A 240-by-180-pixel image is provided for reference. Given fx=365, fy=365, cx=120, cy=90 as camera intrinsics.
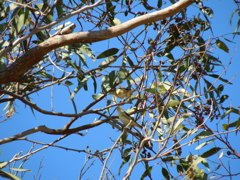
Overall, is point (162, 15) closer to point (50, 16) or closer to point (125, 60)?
point (125, 60)

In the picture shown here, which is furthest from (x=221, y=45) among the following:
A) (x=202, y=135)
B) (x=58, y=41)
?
(x=58, y=41)

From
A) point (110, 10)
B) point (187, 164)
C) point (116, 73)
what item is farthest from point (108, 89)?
point (187, 164)

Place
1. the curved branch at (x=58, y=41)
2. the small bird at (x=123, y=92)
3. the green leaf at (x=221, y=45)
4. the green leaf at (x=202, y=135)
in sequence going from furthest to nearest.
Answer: the green leaf at (x=221, y=45) → the small bird at (x=123, y=92) → the green leaf at (x=202, y=135) → the curved branch at (x=58, y=41)

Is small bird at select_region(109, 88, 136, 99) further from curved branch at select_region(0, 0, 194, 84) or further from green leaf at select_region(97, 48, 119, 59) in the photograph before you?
curved branch at select_region(0, 0, 194, 84)

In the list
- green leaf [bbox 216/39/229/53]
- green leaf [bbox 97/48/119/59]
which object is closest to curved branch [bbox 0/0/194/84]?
green leaf [bbox 97/48/119/59]

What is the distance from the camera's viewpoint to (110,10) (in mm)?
1770

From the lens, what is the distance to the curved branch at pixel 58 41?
4.09 feet

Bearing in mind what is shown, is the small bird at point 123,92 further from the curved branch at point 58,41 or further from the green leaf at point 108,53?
the curved branch at point 58,41

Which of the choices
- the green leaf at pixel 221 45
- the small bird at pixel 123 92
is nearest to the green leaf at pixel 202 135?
the small bird at pixel 123 92

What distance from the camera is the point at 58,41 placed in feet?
4.15

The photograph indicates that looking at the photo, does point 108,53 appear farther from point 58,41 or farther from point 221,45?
point 221,45

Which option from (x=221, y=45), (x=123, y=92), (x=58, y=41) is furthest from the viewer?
(x=221, y=45)

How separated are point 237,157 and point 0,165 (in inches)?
39.3

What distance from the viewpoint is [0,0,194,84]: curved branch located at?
1.25 m
